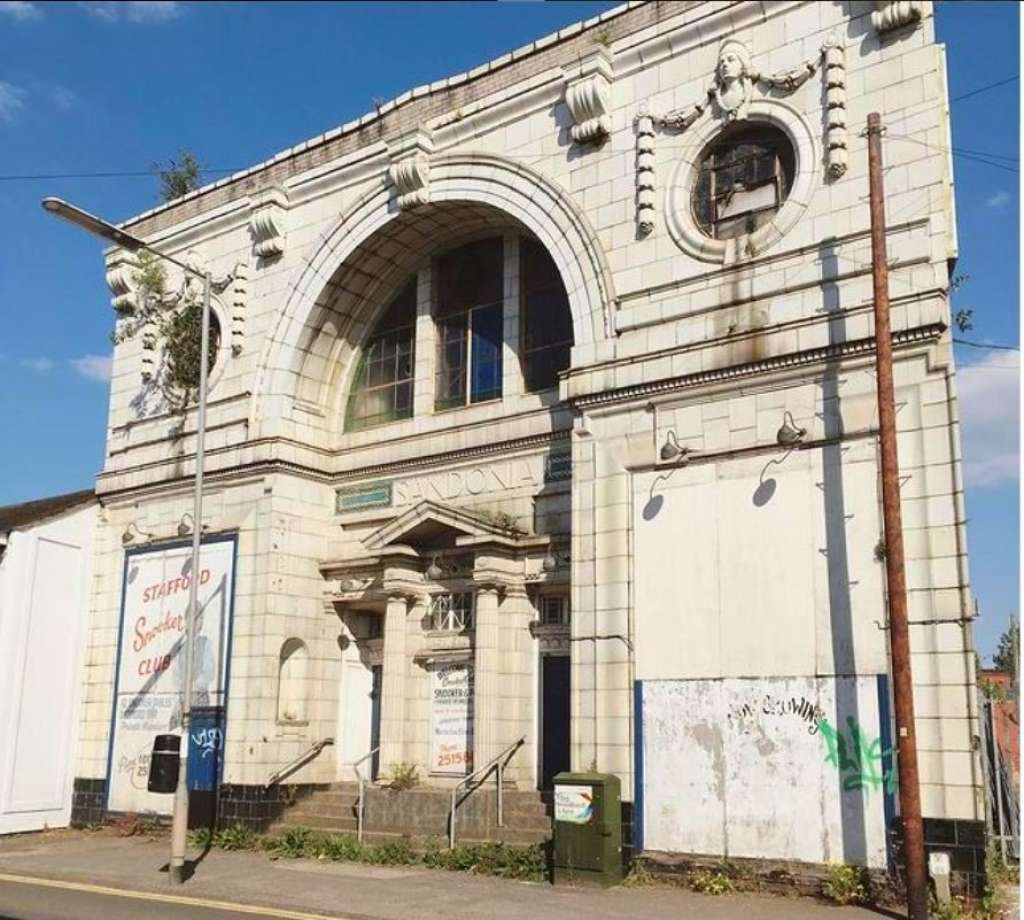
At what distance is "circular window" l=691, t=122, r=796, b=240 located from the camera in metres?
16.0

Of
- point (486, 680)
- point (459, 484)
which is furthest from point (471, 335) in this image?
point (486, 680)

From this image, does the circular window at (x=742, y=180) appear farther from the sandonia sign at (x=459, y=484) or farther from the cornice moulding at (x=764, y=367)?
the sandonia sign at (x=459, y=484)

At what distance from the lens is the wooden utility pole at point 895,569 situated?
479 inches

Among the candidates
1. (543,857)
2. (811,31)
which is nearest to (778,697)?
(543,857)

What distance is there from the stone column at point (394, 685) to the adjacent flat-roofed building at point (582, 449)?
50 millimetres

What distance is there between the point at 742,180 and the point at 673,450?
160 inches

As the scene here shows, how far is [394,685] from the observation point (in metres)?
19.2

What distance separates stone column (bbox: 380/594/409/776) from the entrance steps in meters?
0.77

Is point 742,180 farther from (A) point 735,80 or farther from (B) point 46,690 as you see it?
(B) point 46,690

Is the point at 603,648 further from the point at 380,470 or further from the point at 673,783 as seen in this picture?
the point at 380,470

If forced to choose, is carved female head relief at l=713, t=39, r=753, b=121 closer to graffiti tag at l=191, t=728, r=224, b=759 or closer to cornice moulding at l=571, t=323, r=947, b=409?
cornice moulding at l=571, t=323, r=947, b=409

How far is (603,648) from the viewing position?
15.7 m

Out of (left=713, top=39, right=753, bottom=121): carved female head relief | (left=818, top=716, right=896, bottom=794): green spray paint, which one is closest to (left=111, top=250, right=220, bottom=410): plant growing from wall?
(left=713, top=39, right=753, bottom=121): carved female head relief

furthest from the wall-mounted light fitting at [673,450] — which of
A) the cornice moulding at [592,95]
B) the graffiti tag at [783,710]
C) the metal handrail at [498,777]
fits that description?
the metal handrail at [498,777]
